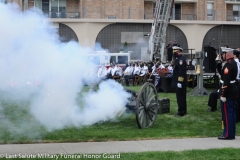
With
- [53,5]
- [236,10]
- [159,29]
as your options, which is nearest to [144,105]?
[159,29]

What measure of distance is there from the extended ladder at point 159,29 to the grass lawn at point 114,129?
1851 cm

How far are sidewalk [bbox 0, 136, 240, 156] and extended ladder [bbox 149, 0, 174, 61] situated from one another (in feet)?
74.3

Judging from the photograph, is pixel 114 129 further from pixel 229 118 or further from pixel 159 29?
pixel 159 29

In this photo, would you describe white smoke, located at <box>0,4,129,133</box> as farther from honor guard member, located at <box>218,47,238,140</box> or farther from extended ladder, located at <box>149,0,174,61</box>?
extended ladder, located at <box>149,0,174,61</box>

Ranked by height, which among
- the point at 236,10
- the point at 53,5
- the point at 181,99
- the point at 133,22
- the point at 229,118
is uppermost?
the point at 236,10

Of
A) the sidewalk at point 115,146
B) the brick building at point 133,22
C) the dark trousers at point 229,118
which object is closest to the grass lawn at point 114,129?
the sidewalk at point 115,146

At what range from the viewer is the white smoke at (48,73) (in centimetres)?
934

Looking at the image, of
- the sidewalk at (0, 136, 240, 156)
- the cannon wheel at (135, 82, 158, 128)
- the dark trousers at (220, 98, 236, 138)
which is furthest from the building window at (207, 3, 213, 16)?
the sidewalk at (0, 136, 240, 156)

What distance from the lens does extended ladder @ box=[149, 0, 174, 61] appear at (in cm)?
Answer: 3167

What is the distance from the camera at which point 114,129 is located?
10586mm

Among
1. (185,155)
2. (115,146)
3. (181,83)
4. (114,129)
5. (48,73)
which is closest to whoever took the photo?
(185,155)

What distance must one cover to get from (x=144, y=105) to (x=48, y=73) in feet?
7.98

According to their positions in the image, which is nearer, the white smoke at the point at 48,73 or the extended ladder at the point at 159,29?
the white smoke at the point at 48,73

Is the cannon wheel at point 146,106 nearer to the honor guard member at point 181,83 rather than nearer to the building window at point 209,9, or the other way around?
the honor guard member at point 181,83
